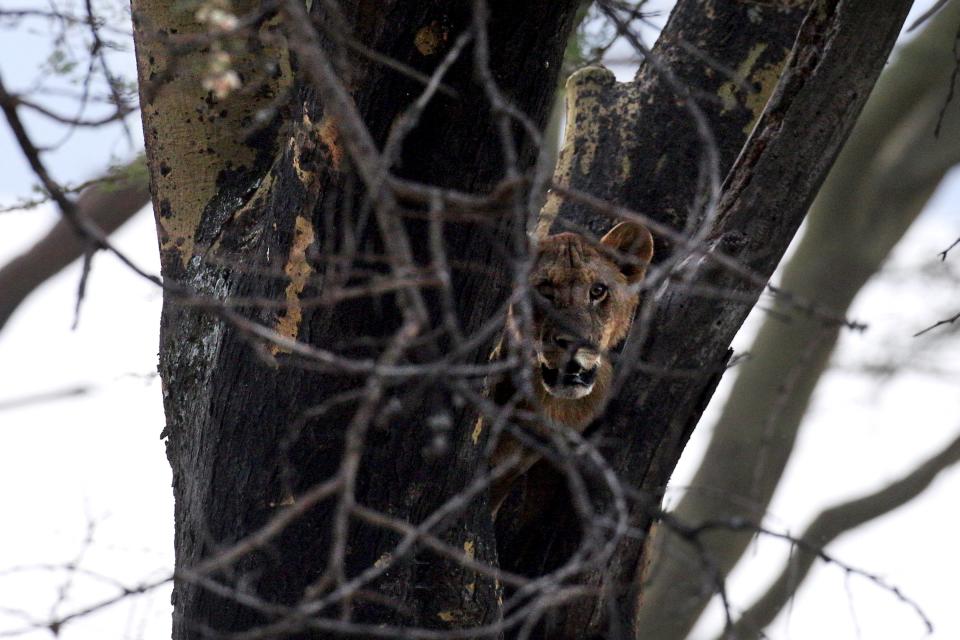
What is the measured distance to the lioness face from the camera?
4316 mm

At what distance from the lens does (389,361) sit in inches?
61.7

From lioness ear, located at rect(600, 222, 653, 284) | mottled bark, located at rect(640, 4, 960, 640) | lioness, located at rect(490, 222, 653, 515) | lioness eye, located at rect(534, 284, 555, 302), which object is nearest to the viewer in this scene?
lioness, located at rect(490, 222, 653, 515)

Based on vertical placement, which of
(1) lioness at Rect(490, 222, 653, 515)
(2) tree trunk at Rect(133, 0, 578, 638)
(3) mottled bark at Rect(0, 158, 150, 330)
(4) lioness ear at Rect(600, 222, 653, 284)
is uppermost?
(3) mottled bark at Rect(0, 158, 150, 330)

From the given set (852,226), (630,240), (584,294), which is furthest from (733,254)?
(852,226)

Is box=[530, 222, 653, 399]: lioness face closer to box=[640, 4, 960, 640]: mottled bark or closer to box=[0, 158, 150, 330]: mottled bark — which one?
box=[0, 158, 150, 330]: mottled bark

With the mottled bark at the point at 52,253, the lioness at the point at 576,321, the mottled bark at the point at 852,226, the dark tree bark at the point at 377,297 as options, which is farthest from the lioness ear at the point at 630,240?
the mottled bark at the point at 852,226

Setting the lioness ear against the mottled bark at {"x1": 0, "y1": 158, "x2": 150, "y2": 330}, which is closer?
the lioness ear

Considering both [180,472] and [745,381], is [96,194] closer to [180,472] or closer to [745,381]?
[180,472]

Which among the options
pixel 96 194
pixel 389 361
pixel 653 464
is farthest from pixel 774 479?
pixel 389 361

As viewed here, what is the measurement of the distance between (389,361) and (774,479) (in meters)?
9.51

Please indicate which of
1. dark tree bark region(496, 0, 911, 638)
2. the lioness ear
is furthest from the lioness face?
dark tree bark region(496, 0, 911, 638)

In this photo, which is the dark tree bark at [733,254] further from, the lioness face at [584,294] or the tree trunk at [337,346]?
the tree trunk at [337,346]

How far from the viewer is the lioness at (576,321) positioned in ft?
14.1

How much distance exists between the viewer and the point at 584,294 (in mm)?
4707
